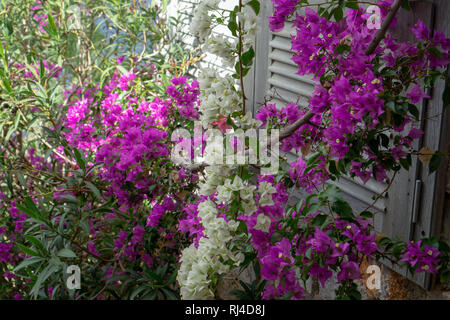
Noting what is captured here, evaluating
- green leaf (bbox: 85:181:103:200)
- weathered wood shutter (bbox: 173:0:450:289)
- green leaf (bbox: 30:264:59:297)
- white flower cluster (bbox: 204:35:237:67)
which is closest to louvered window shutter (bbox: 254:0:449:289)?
weathered wood shutter (bbox: 173:0:450:289)

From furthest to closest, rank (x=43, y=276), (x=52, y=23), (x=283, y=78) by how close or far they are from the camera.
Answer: (x=52, y=23), (x=283, y=78), (x=43, y=276)

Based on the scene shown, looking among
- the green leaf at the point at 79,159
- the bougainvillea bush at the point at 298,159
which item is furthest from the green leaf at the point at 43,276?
the green leaf at the point at 79,159

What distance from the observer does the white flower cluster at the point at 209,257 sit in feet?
3.77

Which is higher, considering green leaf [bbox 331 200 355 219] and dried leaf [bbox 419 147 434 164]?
dried leaf [bbox 419 147 434 164]

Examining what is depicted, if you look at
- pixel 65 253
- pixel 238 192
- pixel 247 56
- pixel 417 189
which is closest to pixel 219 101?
pixel 247 56

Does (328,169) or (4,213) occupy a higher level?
(328,169)

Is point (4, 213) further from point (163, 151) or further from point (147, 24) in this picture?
point (147, 24)

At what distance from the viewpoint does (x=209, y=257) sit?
3.82 feet

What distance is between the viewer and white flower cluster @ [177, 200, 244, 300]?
3.77ft

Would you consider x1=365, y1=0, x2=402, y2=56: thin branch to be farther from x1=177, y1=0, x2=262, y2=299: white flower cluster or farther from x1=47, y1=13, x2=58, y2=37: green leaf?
x1=47, y1=13, x2=58, y2=37: green leaf

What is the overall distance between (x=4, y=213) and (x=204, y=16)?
1.60m

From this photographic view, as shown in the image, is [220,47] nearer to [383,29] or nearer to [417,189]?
[383,29]
